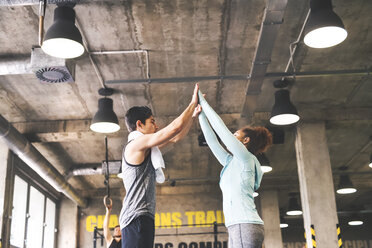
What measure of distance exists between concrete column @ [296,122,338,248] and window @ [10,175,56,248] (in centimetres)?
591

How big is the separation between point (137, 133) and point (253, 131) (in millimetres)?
718

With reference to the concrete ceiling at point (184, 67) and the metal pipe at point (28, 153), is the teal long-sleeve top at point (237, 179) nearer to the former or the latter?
the concrete ceiling at point (184, 67)

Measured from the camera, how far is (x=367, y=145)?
410 inches

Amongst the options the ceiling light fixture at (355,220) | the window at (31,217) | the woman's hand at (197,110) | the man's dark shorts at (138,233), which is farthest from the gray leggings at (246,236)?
the ceiling light fixture at (355,220)

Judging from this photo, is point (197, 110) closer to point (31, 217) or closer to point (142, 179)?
point (142, 179)

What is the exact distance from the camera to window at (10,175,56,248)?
955cm

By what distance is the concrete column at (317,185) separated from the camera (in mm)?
7715

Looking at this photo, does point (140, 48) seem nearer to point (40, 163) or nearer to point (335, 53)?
point (335, 53)

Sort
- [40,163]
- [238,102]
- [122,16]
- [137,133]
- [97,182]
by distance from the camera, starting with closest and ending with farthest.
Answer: [137,133], [122,16], [238,102], [40,163], [97,182]

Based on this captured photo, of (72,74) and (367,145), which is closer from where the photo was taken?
(72,74)

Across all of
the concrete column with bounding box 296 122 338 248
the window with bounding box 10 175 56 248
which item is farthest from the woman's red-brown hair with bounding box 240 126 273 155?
the window with bounding box 10 175 56 248

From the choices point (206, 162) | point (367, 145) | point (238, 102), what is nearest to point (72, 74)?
point (238, 102)

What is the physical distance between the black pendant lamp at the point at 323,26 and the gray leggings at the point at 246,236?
2673 mm

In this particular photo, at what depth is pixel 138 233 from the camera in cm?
244
